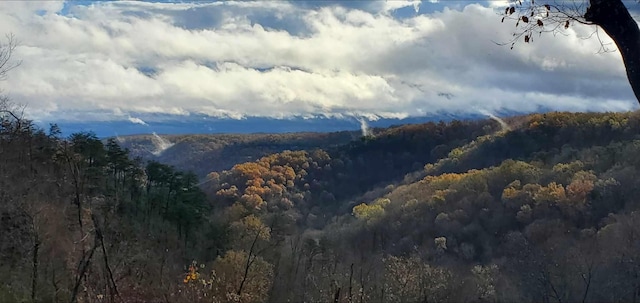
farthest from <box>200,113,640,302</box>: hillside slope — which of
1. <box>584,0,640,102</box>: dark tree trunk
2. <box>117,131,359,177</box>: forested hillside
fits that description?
<box>117,131,359,177</box>: forested hillside

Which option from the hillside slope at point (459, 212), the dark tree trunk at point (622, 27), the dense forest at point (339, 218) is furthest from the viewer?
the hillside slope at point (459, 212)

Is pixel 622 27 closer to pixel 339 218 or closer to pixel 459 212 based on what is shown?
pixel 459 212

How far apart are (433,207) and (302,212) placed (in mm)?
22721

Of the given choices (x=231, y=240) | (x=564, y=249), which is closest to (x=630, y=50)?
(x=231, y=240)

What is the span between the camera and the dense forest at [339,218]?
13.4 metres

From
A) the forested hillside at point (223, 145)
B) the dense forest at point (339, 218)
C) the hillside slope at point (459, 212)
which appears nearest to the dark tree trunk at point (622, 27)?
the dense forest at point (339, 218)

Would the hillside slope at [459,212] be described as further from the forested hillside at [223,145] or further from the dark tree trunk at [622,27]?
the forested hillside at [223,145]

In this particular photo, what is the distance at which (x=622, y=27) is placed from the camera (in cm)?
414

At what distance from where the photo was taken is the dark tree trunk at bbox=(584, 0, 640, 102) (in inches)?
162

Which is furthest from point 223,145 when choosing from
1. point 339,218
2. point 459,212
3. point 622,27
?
point 622,27

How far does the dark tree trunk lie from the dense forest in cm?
444

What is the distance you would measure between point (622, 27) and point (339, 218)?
269 feet

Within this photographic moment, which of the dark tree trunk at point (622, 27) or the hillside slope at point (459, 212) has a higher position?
the dark tree trunk at point (622, 27)

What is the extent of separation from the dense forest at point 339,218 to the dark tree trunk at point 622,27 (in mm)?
4444
